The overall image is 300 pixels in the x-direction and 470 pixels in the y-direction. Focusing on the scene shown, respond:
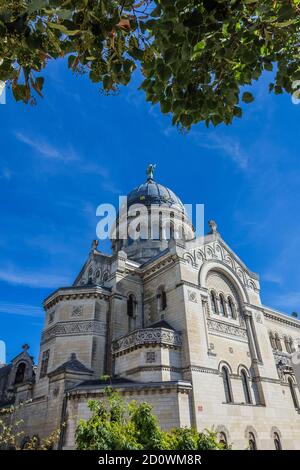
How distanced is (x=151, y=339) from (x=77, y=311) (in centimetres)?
579

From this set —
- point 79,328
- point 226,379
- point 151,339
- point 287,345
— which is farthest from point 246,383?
point 287,345

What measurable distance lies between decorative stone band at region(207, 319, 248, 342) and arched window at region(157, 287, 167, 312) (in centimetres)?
296

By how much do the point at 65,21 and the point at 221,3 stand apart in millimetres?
1753

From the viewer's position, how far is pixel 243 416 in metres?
18.7

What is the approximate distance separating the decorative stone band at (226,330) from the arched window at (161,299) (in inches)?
117

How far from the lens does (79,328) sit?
66.1ft

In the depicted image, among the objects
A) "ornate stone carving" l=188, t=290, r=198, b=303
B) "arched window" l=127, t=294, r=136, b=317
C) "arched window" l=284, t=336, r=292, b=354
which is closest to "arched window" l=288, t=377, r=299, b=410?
"arched window" l=284, t=336, r=292, b=354

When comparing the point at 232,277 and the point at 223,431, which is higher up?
the point at 232,277

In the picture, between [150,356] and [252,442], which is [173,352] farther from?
[252,442]

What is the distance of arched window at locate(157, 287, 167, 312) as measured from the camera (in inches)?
832

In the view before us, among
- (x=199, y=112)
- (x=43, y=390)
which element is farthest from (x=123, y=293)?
(x=199, y=112)

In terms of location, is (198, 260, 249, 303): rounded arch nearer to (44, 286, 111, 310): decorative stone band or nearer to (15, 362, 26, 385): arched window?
(44, 286, 111, 310): decorative stone band

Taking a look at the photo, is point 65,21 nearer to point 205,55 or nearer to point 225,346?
point 205,55

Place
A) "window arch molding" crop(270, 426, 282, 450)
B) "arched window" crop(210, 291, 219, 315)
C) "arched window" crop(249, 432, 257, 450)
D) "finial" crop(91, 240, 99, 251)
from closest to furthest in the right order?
1. "arched window" crop(249, 432, 257, 450)
2. "window arch molding" crop(270, 426, 282, 450)
3. "arched window" crop(210, 291, 219, 315)
4. "finial" crop(91, 240, 99, 251)
